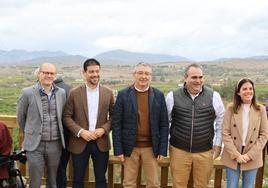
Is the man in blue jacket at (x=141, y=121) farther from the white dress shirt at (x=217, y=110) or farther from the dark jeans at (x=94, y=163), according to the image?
the dark jeans at (x=94, y=163)

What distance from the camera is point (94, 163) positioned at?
3924 millimetres

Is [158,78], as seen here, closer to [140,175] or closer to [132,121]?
[140,175]

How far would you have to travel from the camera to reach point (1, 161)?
11.5ft

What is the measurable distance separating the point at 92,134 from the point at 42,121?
496mm

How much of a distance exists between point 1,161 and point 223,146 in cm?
209

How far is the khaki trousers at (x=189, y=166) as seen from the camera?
3.79 meters

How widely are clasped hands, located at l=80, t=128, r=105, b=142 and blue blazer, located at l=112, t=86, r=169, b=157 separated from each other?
128 millimetres

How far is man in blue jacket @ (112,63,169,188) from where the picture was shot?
12.3 ft

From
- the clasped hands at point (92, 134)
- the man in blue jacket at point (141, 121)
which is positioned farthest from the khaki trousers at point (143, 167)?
the clasped hands at point (92, 134)

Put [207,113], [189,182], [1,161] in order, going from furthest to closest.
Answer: [189,182] < [207,113] < [1,161]

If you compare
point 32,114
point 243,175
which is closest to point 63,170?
point 32,114

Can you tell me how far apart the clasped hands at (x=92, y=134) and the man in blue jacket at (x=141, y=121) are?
13 centimetres

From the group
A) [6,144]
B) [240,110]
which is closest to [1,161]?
[6,144]

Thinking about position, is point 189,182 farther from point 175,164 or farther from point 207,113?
point 207,113
